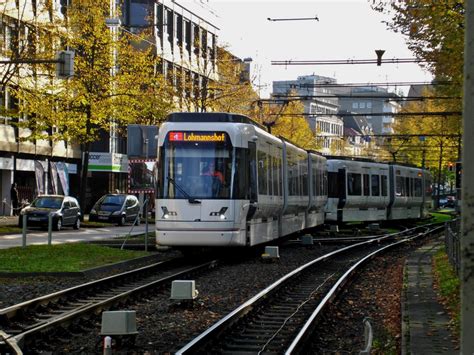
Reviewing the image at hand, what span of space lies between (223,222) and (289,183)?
321 inches

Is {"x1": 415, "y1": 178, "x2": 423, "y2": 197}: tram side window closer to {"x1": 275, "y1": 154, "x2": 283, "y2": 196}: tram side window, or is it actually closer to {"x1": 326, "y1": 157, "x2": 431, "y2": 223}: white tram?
{"x1": 326, "y1": 157, "x2": 431, "y2": 223}: white tram

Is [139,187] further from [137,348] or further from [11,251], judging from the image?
[137,348]

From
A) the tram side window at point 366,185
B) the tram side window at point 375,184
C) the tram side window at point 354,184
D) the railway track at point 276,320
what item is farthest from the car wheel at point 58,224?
the railway track at point 276,320

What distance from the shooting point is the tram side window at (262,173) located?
2414 centimetres

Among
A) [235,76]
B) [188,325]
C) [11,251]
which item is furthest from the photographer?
[235,76]

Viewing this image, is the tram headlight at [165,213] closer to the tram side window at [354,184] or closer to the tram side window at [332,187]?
the tram side window at [332,187]

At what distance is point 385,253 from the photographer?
101 feet

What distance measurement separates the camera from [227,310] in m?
14.3

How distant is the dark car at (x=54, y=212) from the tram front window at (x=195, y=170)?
1971 cm

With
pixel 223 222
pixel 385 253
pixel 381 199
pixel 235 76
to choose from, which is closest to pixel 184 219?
pixel 223 222

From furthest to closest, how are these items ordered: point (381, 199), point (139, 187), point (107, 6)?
1. point (381, 199)
2. point (107, 6)
3. point (139, 187)

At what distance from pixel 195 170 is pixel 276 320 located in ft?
30.8

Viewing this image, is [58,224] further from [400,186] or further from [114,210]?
[400,186]

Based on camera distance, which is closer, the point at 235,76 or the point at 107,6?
the point at 107,6
